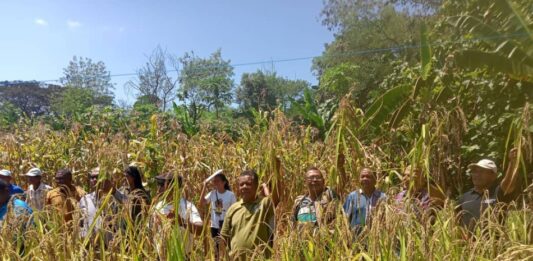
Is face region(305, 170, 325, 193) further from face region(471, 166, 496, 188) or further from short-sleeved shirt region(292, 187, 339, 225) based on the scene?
face region(471, 166, 496, 188)

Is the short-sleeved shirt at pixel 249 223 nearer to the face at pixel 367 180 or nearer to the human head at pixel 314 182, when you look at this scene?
the human head at pixel 314 182

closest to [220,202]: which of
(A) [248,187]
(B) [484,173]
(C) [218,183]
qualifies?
(C) [218,183]

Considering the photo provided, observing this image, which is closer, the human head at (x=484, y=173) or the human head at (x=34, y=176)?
the human head at (x=484, y=173)

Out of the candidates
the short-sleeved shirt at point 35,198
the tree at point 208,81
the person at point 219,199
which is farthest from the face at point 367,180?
the tree at point 208,81

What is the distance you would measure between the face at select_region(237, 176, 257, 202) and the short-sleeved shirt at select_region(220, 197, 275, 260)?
4cm

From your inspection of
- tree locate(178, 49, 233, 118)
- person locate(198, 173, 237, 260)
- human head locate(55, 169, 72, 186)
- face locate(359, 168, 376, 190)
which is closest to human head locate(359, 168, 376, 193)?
face locate(359, 168, 376, 190)

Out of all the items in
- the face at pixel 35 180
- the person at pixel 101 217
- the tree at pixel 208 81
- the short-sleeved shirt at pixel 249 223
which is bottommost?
the short-sleeved shirt at pixel 249 223

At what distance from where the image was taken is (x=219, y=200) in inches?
Answer: 152

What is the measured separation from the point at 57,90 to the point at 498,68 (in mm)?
37172

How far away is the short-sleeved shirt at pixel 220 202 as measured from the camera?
3.79 metres

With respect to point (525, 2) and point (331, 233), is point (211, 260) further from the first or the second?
point (525, 2)

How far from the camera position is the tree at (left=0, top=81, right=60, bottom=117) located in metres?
39.2

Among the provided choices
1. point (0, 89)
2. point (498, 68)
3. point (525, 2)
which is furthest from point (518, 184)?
point (0, 89)

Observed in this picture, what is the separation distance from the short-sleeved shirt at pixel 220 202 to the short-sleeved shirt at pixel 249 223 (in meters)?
0.52
